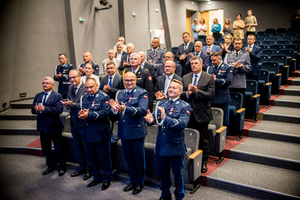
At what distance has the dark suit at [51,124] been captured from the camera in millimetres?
3225

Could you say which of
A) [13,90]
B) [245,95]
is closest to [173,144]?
[245,95]

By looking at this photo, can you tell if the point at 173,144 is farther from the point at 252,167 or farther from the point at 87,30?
the point at 87,30

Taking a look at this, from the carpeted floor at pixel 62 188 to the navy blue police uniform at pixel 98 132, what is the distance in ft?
0.69

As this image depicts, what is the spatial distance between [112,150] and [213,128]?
1.32m

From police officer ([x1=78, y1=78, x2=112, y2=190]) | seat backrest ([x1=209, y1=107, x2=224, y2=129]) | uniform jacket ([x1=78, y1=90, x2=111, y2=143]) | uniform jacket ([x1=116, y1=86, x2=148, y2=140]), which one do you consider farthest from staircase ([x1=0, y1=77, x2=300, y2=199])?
uniform jacket ([x1=78, y1=90, x2=111, y2=143])

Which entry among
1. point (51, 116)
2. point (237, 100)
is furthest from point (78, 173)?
point (237, 100)

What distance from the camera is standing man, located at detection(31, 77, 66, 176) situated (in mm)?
3225

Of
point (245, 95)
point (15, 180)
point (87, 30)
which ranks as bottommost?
point (15, 180)

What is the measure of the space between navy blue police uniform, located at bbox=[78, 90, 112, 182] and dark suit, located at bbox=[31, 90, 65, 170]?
1.77 feet

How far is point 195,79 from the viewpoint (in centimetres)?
285

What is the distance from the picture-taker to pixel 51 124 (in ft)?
10.6

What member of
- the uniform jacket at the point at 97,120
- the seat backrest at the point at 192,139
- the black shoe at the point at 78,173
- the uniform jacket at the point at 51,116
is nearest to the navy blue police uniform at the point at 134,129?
the uniform jacket at the point at 97,120

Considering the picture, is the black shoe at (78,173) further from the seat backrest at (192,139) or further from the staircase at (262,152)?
the seat backrest at (192,139)

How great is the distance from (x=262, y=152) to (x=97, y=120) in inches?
81.6
